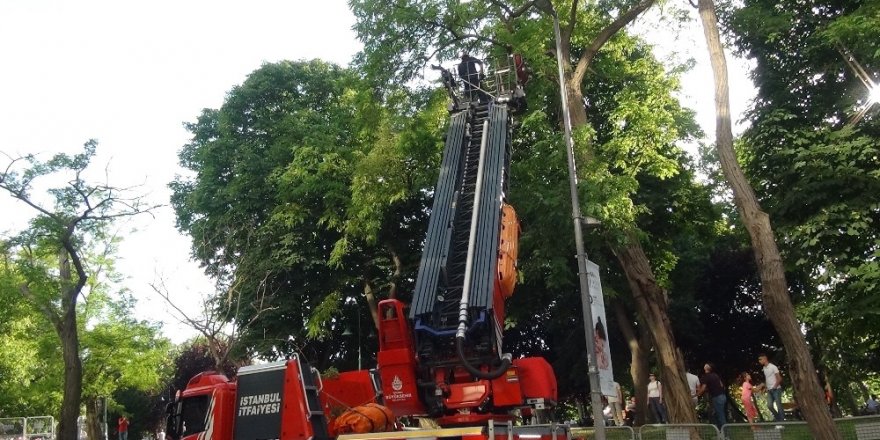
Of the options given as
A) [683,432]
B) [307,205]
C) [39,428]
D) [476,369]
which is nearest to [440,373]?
[476,369]

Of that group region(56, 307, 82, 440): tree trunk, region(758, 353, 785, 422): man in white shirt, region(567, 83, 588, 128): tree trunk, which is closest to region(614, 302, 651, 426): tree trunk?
region(758, 353, 785, 422): man in white shirt

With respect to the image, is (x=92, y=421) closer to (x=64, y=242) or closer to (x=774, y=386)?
(x=64, y=242)

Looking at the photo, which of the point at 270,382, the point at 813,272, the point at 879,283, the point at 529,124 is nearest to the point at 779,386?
the point at 879,283

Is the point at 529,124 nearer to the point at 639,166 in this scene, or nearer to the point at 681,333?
the point at 639,166

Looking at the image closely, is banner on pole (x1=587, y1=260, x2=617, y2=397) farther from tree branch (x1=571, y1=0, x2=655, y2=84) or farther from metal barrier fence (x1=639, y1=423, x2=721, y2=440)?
tree branch (x1=571, y1=0, x2=655, y2=84)

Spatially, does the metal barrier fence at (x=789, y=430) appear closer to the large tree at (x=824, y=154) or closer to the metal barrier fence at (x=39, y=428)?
the large tree at (x=824, y=154)

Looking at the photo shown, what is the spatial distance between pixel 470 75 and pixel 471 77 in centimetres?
5

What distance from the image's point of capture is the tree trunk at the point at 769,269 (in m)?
11.1

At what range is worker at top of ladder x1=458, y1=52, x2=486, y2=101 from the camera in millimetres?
14344

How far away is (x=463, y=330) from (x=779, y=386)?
1017cm

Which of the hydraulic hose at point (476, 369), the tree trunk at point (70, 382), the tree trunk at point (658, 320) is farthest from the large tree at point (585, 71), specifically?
the tree trunk at point (70, 382)

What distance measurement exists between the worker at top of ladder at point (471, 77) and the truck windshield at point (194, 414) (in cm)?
796

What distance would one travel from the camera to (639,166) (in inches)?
725

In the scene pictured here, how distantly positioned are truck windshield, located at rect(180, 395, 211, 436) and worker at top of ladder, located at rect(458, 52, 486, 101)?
7.96 metres
